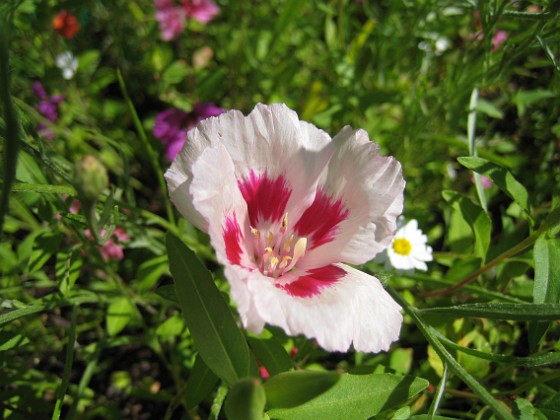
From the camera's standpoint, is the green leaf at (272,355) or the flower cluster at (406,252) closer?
the green leaf at (272,355)

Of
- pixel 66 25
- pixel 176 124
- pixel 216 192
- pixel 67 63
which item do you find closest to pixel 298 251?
pixel 216 192

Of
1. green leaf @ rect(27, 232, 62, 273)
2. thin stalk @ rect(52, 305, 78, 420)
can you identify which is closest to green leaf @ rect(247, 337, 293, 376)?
thin stalk @ rect(52, 305, 78, 420)

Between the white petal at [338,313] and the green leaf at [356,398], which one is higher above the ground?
the white petal at [338,313]

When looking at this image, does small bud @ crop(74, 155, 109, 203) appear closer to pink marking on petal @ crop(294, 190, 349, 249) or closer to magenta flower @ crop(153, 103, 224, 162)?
pink marking on petal @ crop(294, 190, 349, 249)

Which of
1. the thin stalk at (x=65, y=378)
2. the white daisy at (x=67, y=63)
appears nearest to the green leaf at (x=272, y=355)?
the thin stalk at (x=65, y=378)

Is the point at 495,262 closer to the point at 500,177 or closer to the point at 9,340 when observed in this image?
the point at 500,177

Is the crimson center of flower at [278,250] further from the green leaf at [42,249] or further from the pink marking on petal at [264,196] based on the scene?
the green leaf at [42,249]
